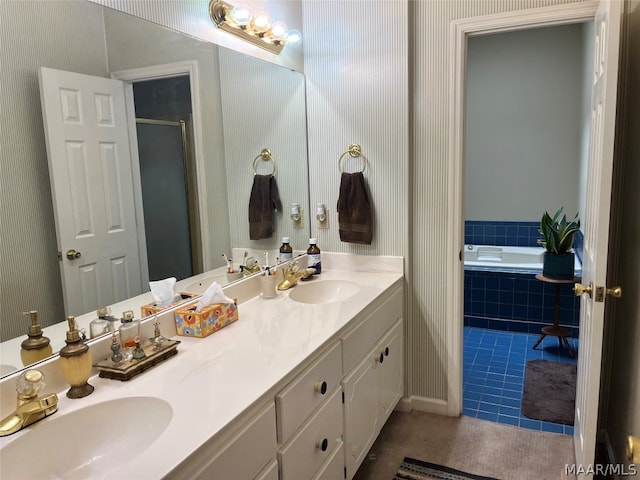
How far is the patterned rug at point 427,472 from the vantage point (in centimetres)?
208

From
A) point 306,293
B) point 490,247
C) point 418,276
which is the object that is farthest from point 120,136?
point 490,247

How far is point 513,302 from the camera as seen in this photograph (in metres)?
3.84

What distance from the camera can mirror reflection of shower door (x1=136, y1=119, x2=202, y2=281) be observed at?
5.49 ft

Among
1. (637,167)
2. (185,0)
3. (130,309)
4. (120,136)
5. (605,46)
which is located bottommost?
(130,309)

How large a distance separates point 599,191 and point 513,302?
7.90 ft

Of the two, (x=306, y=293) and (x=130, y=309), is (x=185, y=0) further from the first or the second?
(x=306, y=293)

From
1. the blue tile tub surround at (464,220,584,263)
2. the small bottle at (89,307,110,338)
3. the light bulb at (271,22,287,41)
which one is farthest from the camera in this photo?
the blue tile tub surround at (464,220,584,263)

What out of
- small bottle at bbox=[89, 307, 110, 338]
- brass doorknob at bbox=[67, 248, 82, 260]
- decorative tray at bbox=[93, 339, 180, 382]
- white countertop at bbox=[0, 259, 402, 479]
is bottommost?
white countertop at bbox=[0, 259, 402, 479]

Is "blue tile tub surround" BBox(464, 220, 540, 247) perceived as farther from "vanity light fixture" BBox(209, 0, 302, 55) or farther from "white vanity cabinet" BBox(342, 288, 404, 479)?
"vanity light fixture" BBox(209, 0, 302, 55)

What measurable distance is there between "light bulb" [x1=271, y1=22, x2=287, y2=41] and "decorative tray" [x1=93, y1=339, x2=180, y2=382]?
1.56m

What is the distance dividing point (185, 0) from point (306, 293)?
1.37 meters

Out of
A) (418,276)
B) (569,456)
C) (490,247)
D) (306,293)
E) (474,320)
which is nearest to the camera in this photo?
(569,456)

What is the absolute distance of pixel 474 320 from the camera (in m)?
3.99

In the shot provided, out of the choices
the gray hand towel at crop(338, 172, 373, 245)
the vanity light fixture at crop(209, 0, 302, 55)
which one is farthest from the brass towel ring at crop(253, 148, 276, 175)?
the vanity light fixture at crop(209, 0, 302, 55)
